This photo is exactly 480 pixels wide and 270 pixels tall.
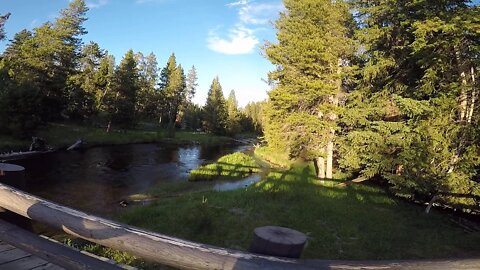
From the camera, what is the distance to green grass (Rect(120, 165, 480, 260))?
1110cm

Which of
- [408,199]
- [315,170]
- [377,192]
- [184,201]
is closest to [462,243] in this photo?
[408,199]

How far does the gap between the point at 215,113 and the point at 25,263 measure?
7424cm

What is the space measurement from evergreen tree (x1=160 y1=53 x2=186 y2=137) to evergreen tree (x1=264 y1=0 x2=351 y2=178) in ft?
165

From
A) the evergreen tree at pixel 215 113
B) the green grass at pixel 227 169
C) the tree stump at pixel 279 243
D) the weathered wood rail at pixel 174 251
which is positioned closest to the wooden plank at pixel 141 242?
the weathered wood rail at pixel 174 251

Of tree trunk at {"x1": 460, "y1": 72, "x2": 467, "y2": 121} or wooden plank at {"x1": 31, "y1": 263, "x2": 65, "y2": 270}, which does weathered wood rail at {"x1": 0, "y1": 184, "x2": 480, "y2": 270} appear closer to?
wooden plank at {"x1": 31, "y1": 263, "x2": 65, "y2": 270}

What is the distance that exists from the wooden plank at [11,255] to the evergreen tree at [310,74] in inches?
729

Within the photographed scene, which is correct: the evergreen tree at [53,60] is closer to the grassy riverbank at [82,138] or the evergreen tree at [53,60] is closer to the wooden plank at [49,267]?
the grassy riverbank at [82,138]

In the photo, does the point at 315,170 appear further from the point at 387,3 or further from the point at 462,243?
the point at 462,243

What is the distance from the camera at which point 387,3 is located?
18766mm

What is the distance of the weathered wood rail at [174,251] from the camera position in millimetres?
3047

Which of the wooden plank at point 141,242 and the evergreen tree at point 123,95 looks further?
the evergreen tree at point 123,95

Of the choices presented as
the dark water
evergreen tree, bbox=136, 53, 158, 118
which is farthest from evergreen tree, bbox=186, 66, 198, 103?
the dark water

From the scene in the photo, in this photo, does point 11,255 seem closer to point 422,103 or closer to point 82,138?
point 422,103

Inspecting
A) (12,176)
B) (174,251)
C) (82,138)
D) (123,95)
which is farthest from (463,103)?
(123,95)
